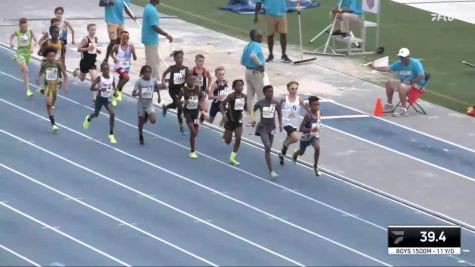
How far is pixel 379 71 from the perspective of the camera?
31828 millimetres

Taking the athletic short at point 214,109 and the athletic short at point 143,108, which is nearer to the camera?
the athletic short at point 143,108

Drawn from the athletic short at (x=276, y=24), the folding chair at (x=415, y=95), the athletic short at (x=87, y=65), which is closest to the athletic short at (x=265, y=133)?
the folding chair at (x=415, y=95)

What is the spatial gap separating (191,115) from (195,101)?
10.5 inches

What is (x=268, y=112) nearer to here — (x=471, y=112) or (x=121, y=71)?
(x=121, y=71)

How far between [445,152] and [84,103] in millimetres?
7256

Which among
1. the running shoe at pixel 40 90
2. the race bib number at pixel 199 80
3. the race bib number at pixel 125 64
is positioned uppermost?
the race bib number at pixel 199 80

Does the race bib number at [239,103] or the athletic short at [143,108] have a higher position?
the race bib number at [239,103]

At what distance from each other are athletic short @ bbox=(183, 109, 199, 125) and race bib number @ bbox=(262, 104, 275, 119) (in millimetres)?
1354

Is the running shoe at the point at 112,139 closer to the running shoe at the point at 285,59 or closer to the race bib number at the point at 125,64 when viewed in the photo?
the race bib number at the point at 125,64

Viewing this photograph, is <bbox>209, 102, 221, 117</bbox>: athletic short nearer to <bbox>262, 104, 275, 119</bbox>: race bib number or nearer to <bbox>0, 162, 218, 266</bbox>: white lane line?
<bbox>262, 104, 275, 119</bbox>: race bib number

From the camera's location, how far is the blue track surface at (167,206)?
70.5 ft

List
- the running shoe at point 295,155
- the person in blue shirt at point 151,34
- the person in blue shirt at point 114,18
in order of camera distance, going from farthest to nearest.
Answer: the person in blue shirt at point 114,18
the person in blue shirt at point 151,34
the running shoe at point 295,155

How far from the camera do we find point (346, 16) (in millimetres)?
33969

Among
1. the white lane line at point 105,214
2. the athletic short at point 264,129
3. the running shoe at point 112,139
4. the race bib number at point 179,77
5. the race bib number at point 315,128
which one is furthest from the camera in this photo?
the race bib number at point 179,77
